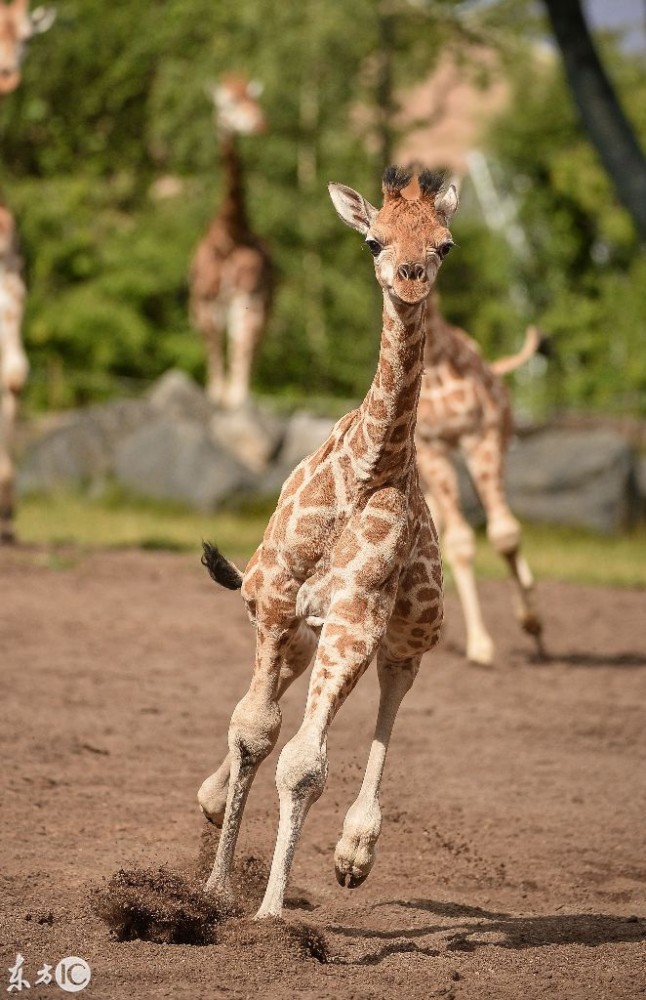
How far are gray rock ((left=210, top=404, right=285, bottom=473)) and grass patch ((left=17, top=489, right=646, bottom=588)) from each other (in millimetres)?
1240

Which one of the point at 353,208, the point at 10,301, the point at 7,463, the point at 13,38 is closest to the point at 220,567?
the point at 353,208

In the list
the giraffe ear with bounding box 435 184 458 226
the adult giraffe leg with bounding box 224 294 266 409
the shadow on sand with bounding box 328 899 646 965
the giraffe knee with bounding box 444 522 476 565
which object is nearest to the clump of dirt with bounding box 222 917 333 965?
the shadow on sand with bounding box 328 899 646 965

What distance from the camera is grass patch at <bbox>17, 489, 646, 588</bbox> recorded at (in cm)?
1387

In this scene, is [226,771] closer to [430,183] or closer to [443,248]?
[443,248]

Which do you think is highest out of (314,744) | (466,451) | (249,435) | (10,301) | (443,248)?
(443,248)

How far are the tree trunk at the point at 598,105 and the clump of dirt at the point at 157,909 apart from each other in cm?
1254

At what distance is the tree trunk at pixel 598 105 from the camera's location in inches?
640

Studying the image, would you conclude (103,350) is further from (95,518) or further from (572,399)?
(95,518)

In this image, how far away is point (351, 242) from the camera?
30312mm

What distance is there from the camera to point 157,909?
Result: 476 centimetres

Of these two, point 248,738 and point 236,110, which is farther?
point 236,110

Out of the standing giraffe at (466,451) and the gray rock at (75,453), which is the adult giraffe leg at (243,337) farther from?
the standing giraffe at (466,451)

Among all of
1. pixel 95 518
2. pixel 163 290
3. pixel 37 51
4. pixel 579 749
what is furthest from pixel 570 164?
pixel 579 749

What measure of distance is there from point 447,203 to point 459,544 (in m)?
5.02
